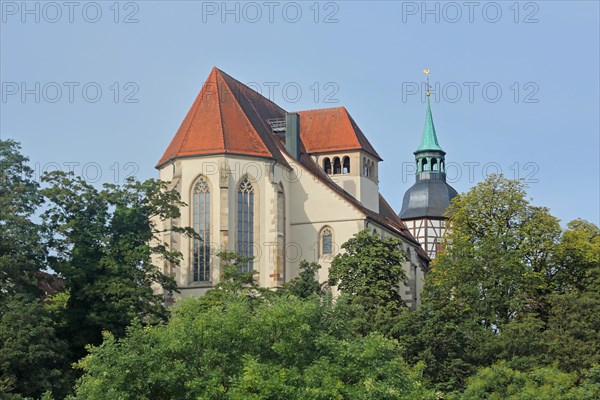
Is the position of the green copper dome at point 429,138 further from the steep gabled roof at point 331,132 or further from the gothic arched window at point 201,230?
the gothic arched window at point 201,230

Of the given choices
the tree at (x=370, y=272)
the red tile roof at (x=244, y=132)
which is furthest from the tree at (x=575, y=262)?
the red tile roof at (x=244, y=132)

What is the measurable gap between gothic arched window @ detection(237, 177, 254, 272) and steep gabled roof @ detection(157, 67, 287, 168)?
1.77m

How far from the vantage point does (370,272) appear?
52.4m

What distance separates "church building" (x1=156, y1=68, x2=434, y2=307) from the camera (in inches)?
2226

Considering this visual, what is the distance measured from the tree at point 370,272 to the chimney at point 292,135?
832cm

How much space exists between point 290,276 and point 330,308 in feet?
94.8

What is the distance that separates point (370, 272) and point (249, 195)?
8.65 metres

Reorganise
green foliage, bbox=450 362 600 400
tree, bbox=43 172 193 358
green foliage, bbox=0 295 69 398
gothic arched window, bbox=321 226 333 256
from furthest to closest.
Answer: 1. gothic arched window, bbox=321 226 333 256
2. tree, bbox=43 172 193 358
3. green foliage, bbox=0 295 69 398
4. green foliage, bbox=450 362 600 400

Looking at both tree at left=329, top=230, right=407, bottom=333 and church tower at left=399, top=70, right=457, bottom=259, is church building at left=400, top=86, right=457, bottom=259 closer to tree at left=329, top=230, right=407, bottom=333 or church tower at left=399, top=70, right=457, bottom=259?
church tower at left=399, top=70, right=457, bottom=259

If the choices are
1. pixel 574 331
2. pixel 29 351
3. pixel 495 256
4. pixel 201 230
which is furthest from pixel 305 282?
pixel 29 351

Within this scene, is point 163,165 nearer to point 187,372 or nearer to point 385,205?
point 385,205

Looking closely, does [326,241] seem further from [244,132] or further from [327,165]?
[327,165]

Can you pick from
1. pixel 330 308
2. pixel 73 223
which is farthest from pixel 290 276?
pixel 330 308

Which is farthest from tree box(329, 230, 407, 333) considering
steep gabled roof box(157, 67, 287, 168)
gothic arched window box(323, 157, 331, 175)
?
gothic arched window box(323, 157, 331, 175)
